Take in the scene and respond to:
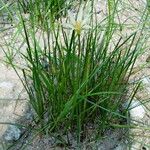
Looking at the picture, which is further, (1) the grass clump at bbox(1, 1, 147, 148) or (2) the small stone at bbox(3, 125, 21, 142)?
(2) the small stone at bbox(3, 125, 21, 142)

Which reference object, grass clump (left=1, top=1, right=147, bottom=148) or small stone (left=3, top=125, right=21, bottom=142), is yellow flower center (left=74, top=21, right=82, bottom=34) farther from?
small stone (left=3, top=125, right=21, bottom=142)

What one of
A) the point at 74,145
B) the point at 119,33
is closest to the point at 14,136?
the point at 74,145

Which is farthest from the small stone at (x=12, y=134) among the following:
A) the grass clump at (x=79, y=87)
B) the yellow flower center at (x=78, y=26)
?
the yellow flower center at (x=78, y=26)

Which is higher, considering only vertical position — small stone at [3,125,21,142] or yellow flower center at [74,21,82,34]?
yellow flower center at [74,21,82,34]

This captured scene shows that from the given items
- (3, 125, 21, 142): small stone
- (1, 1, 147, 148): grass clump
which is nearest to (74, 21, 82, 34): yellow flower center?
(1, 1, 147, 148): grass clump

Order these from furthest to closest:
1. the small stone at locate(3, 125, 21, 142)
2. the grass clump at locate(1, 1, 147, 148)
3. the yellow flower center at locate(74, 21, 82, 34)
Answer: the small stone at locate(3, 125, 21, 142) → the grass clump at locate(1, 1, 147, 148) → the yellow flower center at locate(74, 21, 82, 34)

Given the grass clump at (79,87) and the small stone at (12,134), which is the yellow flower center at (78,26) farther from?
the small stone at (12,134)

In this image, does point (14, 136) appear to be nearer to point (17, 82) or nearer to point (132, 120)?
point (17, 82)

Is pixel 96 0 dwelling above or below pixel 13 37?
above

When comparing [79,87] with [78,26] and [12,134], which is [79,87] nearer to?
[78,26]
